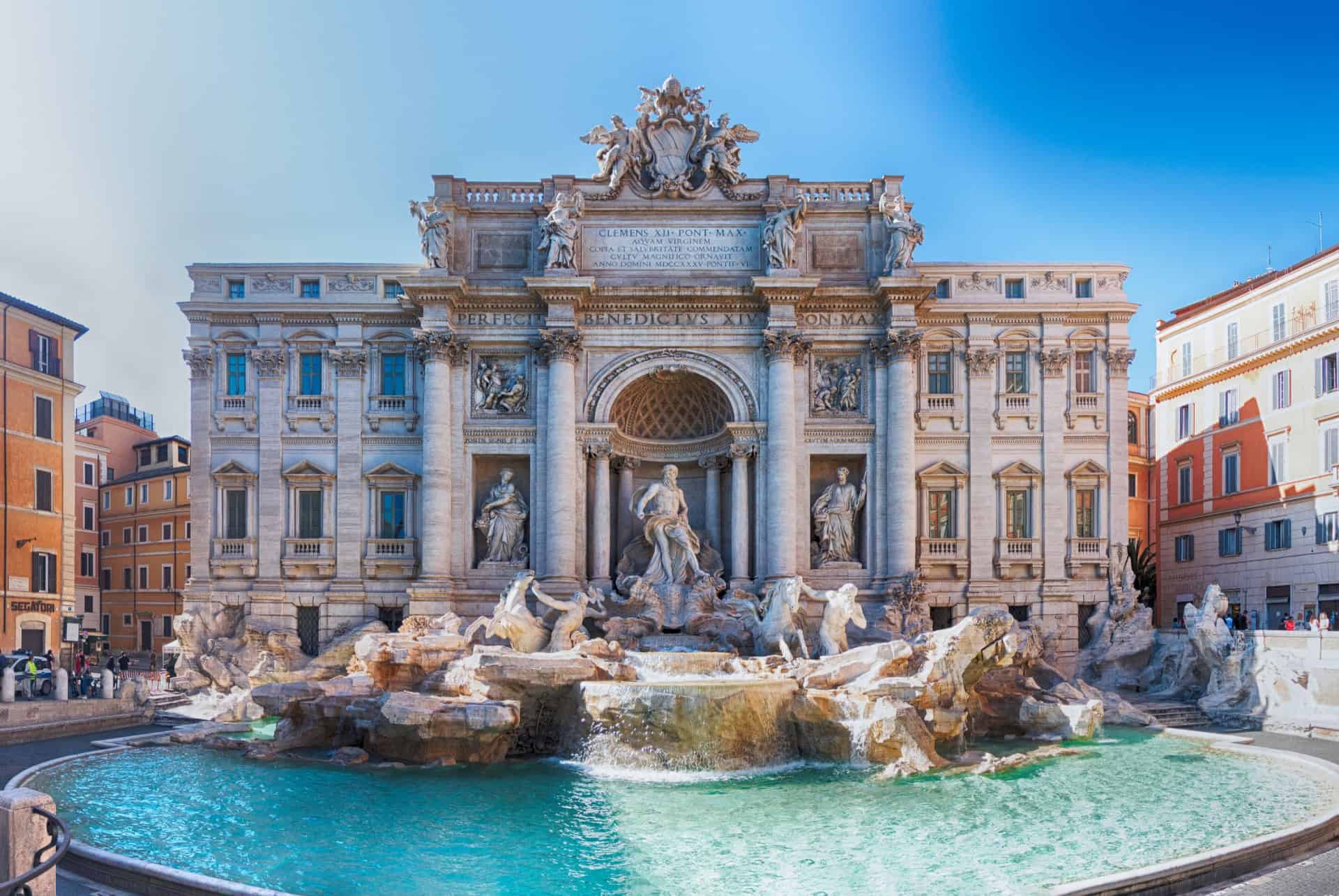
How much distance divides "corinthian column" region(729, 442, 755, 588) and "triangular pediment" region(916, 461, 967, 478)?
17.1ft

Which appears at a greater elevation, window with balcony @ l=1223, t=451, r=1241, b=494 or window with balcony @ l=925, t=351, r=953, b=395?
window with balcony @ l=925, t=351, r=953, b=395

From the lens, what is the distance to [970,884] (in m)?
11.7

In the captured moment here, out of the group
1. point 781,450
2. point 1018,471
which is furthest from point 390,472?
point 1018,471

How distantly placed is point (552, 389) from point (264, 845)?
661 inches

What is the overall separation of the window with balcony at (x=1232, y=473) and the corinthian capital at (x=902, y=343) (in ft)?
46.8

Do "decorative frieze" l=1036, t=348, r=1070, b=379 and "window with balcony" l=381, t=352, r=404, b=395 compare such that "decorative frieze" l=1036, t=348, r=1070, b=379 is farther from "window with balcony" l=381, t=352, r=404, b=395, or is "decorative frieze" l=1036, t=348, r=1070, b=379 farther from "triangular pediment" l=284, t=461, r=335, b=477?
"triangular pediment" l=284, t=461, r=335, b=477

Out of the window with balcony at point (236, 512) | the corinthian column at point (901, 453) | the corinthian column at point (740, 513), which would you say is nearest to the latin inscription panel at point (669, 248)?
the corinthian column at point (901, 453)

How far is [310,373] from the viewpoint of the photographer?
3017 centimetres

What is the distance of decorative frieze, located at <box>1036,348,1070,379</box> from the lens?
2980 cm

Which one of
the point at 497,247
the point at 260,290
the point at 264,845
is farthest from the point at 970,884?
the point at 260,290

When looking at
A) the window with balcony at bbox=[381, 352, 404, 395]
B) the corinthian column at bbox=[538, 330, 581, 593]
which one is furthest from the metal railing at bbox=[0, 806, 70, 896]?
the window with balcony at bbox=[381, 352, 404, 395]

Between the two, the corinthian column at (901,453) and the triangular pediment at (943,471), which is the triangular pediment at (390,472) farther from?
the triangular pediment at (943,471)

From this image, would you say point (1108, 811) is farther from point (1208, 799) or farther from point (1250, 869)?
point (1250, 869)

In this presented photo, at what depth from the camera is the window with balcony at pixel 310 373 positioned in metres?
30.1
